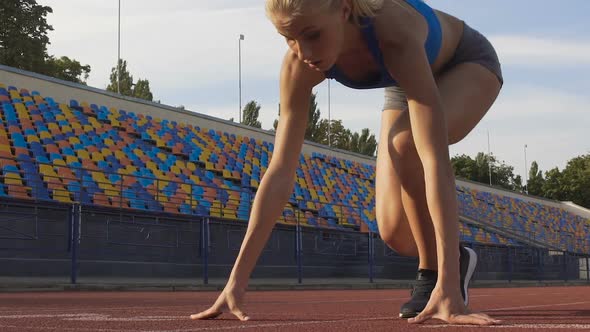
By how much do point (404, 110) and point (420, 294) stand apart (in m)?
0.80

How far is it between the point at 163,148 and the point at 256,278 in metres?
6.12

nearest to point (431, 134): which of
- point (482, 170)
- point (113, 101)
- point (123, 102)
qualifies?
point (113, 101)

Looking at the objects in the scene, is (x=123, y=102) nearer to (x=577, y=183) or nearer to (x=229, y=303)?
(x=229, y=303)

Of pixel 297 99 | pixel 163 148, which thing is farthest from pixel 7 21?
pixel 297 99

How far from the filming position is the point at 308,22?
2.43m

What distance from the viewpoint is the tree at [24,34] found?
1471 inches

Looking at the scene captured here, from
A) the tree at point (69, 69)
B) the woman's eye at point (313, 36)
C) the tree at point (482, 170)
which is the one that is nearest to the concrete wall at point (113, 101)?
the woman's eye at point (313, 36)

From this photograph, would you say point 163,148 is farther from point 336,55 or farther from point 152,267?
point 336,55

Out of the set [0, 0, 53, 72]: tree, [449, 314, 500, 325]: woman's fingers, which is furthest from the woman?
[0, 0, 53, 72]: tree

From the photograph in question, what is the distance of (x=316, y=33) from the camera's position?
Answer: 8.18 ft

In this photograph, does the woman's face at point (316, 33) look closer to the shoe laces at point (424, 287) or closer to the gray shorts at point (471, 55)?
the gray shorts at point (471, 55)

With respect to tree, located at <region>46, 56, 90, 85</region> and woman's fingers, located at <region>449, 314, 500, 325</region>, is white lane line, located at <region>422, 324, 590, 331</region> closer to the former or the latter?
woman's fingers, located at <region>449, 314, 500, 325</region>

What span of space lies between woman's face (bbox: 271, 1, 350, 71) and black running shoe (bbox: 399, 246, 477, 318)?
1151 mm

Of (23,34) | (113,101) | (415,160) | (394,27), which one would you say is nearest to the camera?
(394,27)
